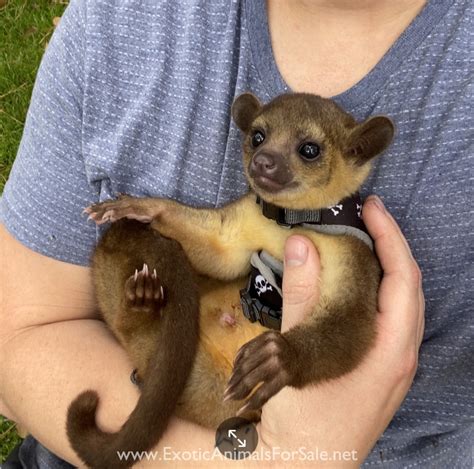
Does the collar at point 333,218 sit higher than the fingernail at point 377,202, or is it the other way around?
the fingernail at point 377,202

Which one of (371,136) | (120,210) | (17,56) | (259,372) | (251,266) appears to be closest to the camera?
(259,372)

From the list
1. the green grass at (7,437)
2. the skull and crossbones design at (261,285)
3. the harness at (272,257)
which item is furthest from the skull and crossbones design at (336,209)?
the green grass at (7,437)

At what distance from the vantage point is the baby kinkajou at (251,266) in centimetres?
169

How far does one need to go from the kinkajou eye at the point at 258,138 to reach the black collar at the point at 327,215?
0.62 ft

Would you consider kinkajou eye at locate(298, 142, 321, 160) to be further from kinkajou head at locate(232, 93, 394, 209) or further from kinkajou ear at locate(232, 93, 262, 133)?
kinkajou ear at locate(232, 93, 262, 133)

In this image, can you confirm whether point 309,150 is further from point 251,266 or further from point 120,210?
point 120,210

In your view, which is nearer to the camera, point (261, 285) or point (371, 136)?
point (371, 136)

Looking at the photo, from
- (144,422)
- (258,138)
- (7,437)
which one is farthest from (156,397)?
(7,437)

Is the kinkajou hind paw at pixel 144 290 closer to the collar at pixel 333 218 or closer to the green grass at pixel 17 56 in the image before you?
the collar at pixel 333 218

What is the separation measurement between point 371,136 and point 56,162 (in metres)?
0.93

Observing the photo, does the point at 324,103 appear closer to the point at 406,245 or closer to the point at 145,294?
the point at 406,245

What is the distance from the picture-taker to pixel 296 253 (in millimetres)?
1724

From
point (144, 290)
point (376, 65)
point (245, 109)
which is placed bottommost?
point (144, 290)

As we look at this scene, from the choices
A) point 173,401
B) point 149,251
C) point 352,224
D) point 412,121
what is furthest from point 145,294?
point 412,121
